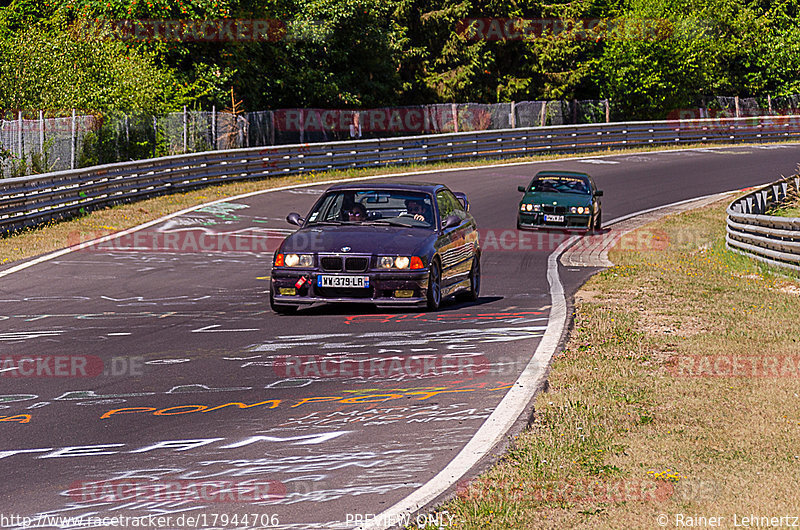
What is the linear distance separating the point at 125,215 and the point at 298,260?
43.7 feet

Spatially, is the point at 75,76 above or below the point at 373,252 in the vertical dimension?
above

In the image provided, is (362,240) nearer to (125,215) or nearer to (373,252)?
(373,252)

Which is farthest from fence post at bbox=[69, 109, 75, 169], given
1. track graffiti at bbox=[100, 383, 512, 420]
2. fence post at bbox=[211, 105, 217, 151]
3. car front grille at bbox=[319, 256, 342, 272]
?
track graffiti at bbox=[100, 383, 512, 420]

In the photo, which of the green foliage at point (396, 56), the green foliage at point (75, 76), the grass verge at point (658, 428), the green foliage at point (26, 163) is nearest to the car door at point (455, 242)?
the grass verge at point (658, 428)

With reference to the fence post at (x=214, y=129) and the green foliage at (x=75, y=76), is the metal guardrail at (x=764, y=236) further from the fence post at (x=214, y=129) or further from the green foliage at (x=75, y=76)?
the green foliage at (x=75, y=76)

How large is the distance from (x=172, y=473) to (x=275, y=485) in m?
0.68

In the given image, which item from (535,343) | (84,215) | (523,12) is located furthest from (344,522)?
(523,12)

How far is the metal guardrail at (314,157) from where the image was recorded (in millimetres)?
22344

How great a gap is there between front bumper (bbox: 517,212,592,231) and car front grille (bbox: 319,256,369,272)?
12.5m

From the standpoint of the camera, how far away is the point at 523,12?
59500 mm

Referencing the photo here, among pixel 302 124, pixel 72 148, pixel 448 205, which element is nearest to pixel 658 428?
pixel 448 205

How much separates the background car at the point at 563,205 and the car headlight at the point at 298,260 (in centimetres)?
1264

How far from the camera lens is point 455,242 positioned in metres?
13.5

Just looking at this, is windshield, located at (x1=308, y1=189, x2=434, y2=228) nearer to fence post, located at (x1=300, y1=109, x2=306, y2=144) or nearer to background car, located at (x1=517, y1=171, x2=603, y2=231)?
background car, located at (x1=517, y1=171, x2=603, y2=231)
